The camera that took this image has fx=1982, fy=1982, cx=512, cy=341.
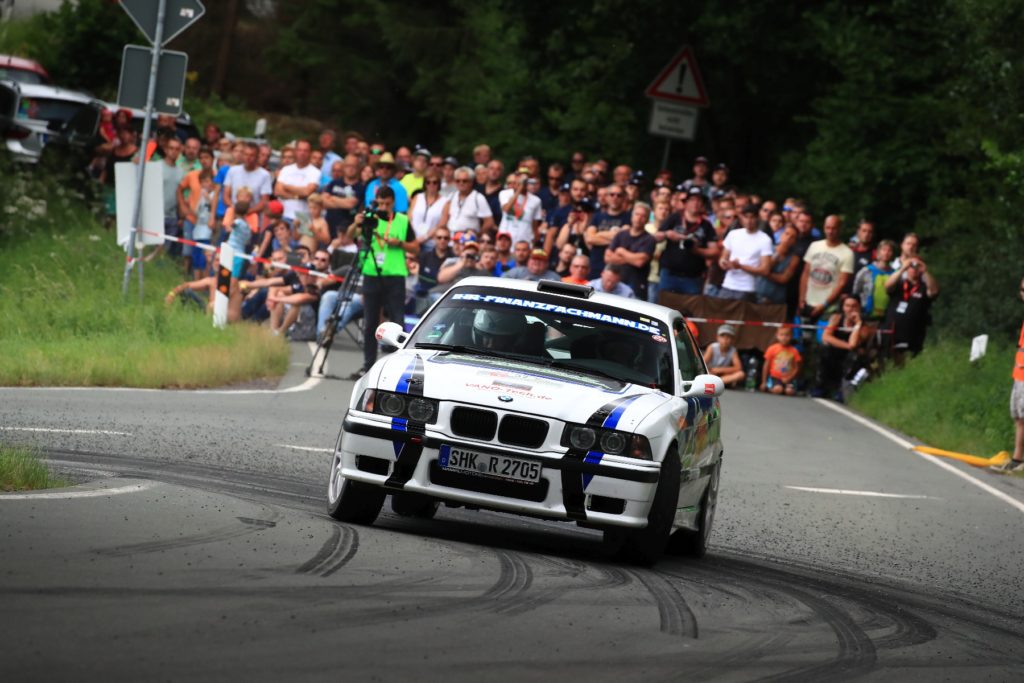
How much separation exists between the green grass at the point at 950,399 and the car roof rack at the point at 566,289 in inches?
393

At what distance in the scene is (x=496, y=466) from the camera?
34.1 ft

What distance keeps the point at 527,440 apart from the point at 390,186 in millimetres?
12884

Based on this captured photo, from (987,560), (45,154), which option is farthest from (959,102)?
(987,560)

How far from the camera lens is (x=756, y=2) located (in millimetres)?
33375

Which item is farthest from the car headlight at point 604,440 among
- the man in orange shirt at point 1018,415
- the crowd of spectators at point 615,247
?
the crowd of spectators at point 615,247

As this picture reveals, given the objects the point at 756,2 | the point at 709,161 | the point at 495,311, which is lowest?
the point at 495,311

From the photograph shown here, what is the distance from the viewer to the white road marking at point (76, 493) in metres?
10.2

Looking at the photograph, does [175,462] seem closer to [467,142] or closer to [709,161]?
[709,161]

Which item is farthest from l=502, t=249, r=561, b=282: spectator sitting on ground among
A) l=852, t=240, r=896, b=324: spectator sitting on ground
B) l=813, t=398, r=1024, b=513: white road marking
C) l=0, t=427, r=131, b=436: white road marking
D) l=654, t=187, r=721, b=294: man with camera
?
l=0, t=427, r=131, b=436: white road marking

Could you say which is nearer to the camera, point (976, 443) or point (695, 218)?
point (976, 443)

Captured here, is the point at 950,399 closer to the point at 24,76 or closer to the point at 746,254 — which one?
the point at 746,254

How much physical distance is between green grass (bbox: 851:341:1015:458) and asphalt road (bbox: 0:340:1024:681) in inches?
249

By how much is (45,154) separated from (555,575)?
2403 centimetres

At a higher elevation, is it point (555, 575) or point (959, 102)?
point (959, 102)
